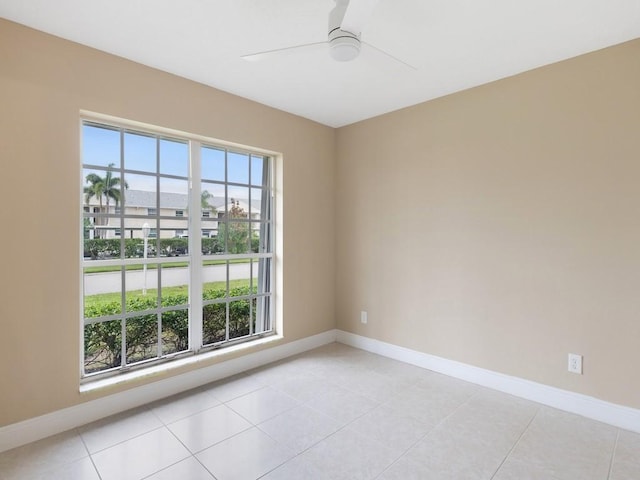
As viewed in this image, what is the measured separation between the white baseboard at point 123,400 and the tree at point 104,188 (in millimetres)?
1326

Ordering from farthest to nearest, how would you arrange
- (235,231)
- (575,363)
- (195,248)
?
(235,231)
(195,248)
(575,363)

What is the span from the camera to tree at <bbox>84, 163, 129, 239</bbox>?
8.16 ft

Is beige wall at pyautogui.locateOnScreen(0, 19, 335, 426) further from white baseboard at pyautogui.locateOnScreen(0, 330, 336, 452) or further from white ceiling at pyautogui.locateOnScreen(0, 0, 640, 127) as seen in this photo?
white ceiling at pyautogui.locateOnScreen(0, 0, 640, 127)

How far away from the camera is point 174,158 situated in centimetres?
292

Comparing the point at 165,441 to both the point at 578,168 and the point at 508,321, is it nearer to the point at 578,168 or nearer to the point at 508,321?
the point at 508,321

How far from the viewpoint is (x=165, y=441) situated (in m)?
2.09

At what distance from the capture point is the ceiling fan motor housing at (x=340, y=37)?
5.65 feet

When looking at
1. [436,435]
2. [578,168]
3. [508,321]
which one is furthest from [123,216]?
[578,168]

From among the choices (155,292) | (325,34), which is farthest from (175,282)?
(325,34)

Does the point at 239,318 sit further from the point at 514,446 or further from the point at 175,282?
the point at 514,446

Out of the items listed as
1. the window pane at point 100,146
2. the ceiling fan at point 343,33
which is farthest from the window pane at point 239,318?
the ceiling fan at point 343,33

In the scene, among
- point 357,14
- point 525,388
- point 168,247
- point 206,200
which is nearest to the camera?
point 357,14

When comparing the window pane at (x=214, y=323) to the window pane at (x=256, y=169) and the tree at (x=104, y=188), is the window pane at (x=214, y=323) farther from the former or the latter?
the window pane at (x=256, y=169)

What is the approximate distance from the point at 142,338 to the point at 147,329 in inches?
3.1
